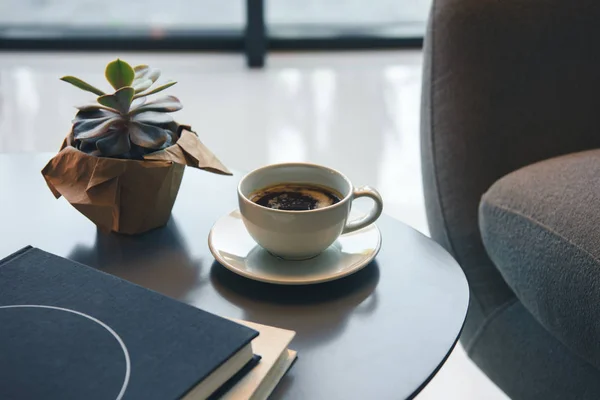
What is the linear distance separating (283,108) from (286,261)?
158 cm

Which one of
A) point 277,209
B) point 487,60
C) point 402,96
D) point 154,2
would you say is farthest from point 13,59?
point 277,209

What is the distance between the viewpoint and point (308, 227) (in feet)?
2.14

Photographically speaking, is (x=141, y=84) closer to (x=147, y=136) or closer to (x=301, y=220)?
(x=147, y=136)

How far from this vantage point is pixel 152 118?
0.72 meters

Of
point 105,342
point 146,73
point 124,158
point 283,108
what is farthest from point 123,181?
point 283,108

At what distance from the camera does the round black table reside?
1.84 feet

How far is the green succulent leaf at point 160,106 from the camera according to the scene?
0.72m

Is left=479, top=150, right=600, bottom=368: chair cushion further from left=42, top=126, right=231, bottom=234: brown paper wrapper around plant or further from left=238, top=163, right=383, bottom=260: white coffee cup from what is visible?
left=42, top=126, right=231, bottom=234: brown paper wrapper around plant

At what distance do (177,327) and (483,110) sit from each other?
1.99ft

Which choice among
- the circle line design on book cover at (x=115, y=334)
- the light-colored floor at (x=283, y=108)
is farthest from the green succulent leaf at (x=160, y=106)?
the light-colored floor at (x=283, y=108)

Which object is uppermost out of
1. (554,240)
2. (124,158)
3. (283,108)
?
(124,158)

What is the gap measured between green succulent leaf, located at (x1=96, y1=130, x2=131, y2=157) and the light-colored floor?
3.45 feet

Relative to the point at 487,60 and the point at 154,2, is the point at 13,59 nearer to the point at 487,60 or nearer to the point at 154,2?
the point at 154,2

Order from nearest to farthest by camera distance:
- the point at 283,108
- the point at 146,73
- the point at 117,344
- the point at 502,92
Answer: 1. the point at 117,344
2. the point at 146,73
3. the point at 502,92
4. the point at 283,108
